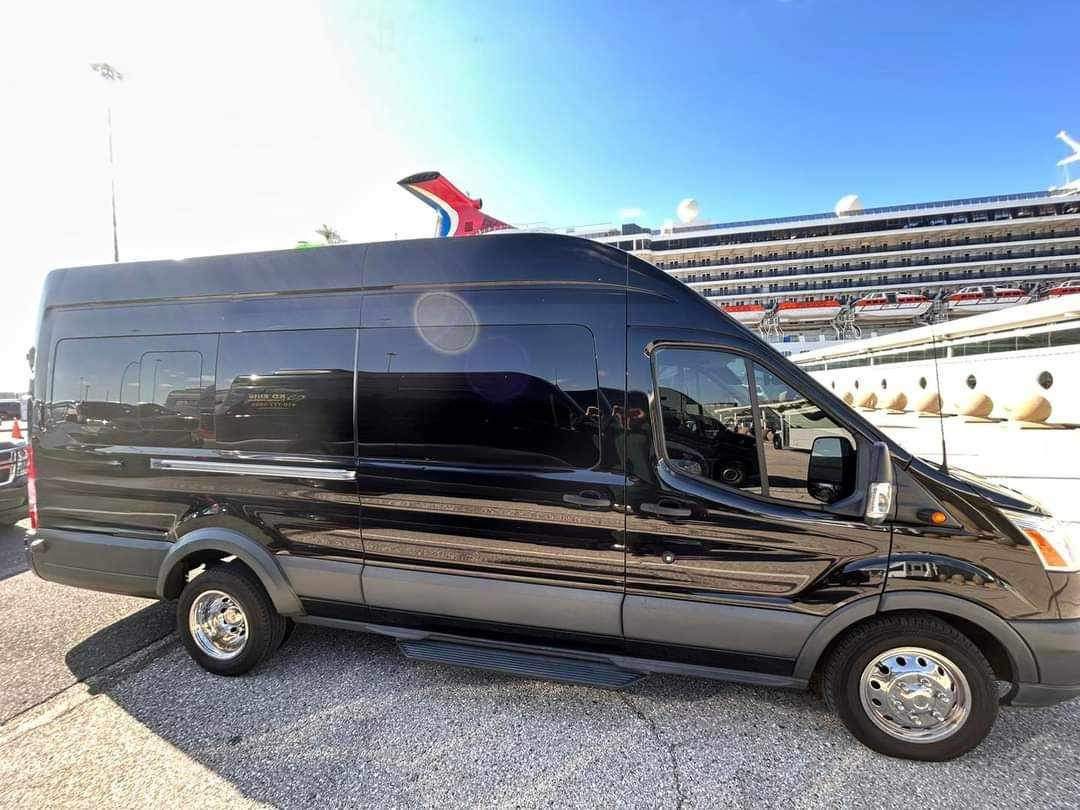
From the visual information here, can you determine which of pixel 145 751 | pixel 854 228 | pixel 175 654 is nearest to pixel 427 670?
pixel 145 751

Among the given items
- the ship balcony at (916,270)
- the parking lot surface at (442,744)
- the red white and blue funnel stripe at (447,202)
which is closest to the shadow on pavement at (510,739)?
the parking lot surface at (442,744)

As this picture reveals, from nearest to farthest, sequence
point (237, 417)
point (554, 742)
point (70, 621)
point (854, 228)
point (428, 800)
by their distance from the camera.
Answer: point (428, 800)
point (554, 742)
point (237, 417)
point (70, 621)
point (854, 228)

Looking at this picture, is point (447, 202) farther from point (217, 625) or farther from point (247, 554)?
point (217, 625)

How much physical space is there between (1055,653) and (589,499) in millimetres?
2042

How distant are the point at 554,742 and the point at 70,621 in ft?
12.0

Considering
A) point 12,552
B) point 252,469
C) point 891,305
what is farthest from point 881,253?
point 12,552

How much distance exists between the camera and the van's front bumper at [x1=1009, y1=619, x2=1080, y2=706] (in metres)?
2.13

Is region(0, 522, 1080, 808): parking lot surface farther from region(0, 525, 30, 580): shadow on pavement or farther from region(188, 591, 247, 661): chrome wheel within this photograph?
region(0, 525, 30, 580): shadow on pavement

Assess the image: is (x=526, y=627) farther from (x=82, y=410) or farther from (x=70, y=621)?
(x=70, y=621)

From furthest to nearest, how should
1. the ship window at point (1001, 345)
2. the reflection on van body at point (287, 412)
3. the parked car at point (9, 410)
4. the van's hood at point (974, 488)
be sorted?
1. the parked car at point (9, 410)
2. the ship window at point (1001, 345)
3. the reflection on van body at point (287, 412)
4. the van's hood at point (974, 488)

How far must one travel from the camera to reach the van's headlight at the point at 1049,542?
2148 mm

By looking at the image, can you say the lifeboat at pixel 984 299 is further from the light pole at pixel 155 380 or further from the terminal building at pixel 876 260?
the light pole at pixel 155 380

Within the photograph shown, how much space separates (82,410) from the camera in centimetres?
315

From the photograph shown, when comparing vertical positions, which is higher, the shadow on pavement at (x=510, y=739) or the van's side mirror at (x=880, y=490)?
the van's side mirror at (x=880, y=490)
